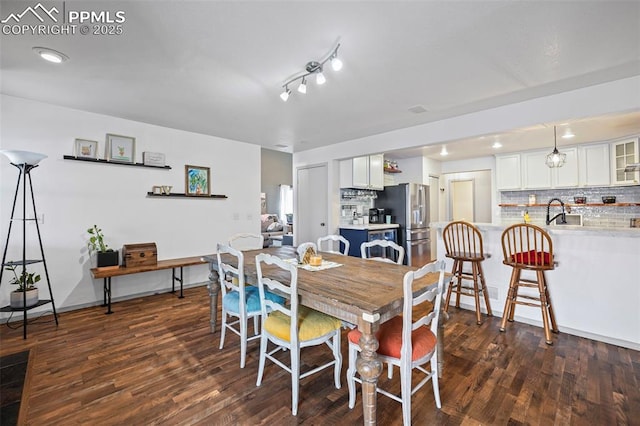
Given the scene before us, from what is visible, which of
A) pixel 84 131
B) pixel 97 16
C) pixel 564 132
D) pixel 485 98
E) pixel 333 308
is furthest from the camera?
pixel 564 132

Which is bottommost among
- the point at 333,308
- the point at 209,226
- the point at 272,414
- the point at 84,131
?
the point at 272,414

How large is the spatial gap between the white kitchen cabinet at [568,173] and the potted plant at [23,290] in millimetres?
7876

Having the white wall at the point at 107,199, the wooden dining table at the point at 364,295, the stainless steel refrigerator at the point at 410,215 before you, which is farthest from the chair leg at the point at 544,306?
the white wall at the point at 107,199

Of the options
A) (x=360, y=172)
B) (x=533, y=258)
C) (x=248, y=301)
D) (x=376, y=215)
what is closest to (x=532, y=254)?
(x=533, y=258)

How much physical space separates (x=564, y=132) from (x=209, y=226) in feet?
19.0

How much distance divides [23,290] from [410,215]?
5672 millimetres

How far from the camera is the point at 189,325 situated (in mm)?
3066

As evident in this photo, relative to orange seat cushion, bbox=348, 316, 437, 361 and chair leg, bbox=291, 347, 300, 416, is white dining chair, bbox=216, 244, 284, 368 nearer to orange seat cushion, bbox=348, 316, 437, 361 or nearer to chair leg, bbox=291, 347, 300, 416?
chair leg, bbox=291, 347, 300, 416

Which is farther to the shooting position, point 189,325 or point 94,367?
point 189,325

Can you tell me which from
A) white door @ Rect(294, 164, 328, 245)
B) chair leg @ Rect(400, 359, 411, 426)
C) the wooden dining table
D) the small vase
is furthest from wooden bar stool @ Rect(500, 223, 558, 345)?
the small vase

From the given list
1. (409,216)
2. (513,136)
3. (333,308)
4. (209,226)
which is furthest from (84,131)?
(513,136)

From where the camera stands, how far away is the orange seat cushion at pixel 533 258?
2.68 metres

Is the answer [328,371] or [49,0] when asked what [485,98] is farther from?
[49,0]

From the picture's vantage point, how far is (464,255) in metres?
3.22
